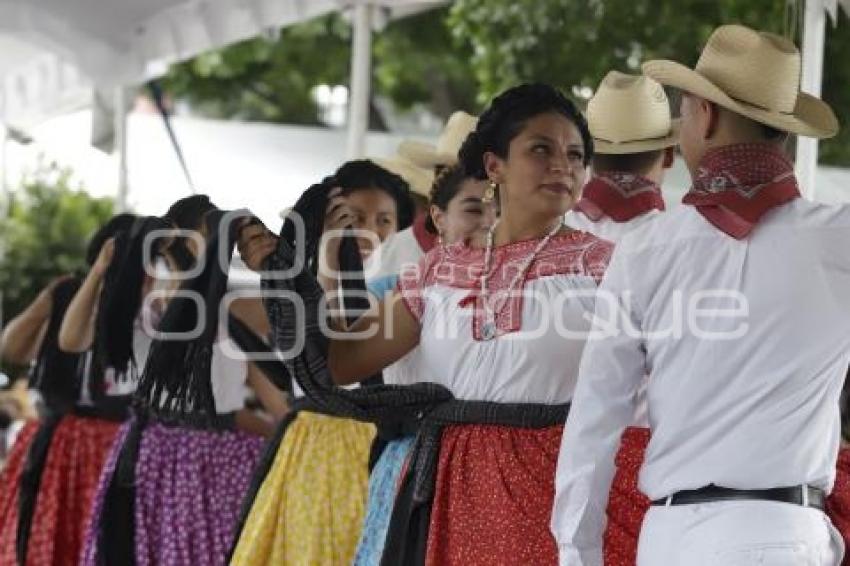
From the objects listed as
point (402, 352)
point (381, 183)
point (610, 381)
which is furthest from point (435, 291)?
point (381, 183)

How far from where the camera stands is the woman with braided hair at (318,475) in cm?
413

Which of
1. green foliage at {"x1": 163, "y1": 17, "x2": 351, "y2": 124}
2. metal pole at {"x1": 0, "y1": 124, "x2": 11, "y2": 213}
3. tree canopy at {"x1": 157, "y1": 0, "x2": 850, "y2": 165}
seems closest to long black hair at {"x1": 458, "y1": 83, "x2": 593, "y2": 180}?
tree canopy at {"x1": 157, "y1": 0, "x2": 850, "y2": 165}

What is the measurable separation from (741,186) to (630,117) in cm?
142

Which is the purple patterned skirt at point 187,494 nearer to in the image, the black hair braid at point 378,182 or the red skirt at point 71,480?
the red skirt at point 71,480

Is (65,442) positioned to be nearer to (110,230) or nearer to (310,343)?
(110,230)

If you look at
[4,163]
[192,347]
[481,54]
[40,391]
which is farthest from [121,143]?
[192,347]

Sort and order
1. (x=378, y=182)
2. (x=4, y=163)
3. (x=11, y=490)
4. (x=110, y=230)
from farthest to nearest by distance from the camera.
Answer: (x=4, y=163) → (x=11, y=490) → (x=110, y=230) → (x=378, y=182)

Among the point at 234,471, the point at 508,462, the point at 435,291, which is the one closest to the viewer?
the point at 508,462

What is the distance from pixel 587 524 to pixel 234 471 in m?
2.63

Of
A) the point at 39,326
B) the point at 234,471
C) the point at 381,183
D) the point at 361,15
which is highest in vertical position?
the point at 361,15

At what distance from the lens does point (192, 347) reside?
438cm

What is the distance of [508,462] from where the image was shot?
11.8 feet

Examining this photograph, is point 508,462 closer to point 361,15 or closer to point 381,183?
point 381,183

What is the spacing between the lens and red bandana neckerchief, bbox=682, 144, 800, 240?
3.01 m
